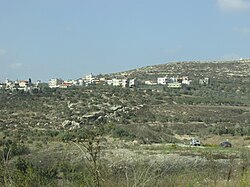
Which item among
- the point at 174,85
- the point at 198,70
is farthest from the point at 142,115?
the point at 198,70

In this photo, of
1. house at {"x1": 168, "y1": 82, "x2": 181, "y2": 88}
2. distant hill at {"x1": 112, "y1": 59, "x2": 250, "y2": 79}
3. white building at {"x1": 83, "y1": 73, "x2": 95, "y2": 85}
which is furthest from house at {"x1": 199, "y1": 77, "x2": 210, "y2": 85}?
white building at {"x1": 83, "y1": 73, "x2": 95, "y2": 85}

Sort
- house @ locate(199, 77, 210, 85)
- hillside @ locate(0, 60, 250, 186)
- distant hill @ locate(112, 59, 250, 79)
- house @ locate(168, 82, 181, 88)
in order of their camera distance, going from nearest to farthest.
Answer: hillside @ locate(0, 60, 250, 186) → house @ locate(168, 82, 181, 88) → house @ locate(199, 77, 210, 85) → distant hill @ locate(112, 59, 250, 79)

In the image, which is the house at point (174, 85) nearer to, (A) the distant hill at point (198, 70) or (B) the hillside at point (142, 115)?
(B) the hillside at point (142, 115)

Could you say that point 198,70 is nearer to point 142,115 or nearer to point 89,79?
point 89,79

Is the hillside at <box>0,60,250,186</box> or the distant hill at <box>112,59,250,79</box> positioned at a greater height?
the distant hill at <box>112,59,250,79</box>

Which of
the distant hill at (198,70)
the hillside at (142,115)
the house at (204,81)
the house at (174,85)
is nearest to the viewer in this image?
the hillside at (142,115)

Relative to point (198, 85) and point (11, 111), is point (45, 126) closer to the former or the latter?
point (11, 111)

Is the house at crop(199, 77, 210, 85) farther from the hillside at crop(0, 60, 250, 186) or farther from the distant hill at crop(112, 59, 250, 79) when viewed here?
the distant hill at crop(112, 59, 250, 79)

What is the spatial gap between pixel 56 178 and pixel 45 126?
3964cm

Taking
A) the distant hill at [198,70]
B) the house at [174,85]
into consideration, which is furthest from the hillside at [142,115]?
the distant hill at [198,70]

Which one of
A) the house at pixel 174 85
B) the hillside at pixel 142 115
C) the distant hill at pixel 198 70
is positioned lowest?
the hillside at pixel 142 115

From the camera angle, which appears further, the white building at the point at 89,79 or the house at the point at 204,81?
the white building at the point at 89,79

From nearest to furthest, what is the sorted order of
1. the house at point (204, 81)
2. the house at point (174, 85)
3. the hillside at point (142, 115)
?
the hillside at point (142, 115), the house at point (174, 85), the house at point (204, 81)

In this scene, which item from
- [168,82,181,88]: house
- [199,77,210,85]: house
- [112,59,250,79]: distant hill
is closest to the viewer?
[168,82,181,88]: house
